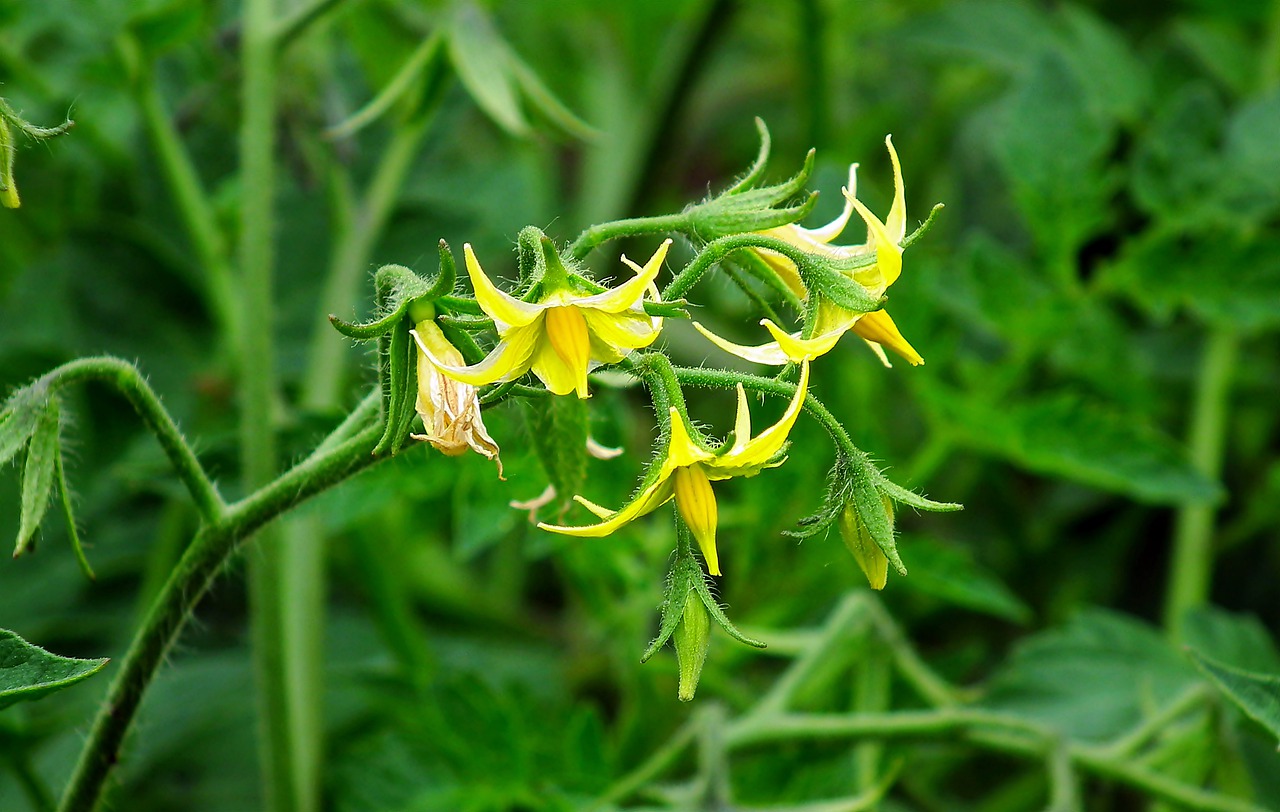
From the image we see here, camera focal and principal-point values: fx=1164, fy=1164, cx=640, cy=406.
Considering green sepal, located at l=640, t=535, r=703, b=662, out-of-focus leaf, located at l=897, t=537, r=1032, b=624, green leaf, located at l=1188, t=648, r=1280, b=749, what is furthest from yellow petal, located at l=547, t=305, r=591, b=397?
out-of-focus leaf, located at l=897, t=537, r=1032, b=624

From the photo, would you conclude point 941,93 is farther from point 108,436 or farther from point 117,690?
point 117,690

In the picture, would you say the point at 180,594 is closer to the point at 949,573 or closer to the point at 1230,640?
the point at 949,573

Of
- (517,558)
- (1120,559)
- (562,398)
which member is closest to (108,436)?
(517,558)

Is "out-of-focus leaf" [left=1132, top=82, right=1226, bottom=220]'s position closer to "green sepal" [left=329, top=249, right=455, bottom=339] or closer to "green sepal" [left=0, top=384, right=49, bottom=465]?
"green sepal" [left=329, top=249, right=455, bottom=339]

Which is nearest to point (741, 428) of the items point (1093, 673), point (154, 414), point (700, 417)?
point (154, 414)

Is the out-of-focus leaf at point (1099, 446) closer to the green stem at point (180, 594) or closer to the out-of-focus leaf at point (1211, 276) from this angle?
the out-of-focus leaf at point (1211, 276)

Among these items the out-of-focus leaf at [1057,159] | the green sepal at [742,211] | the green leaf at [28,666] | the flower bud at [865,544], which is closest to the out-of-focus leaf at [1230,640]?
the out-of-focus leaf at [1057,159]
